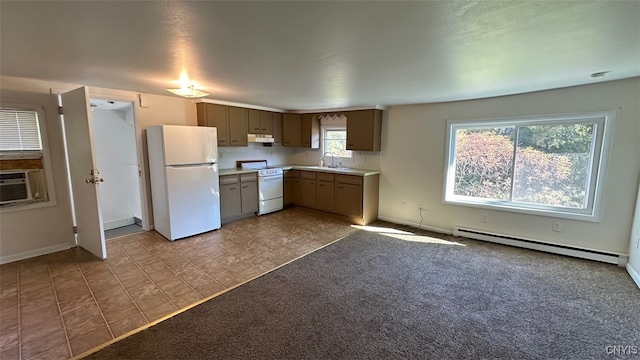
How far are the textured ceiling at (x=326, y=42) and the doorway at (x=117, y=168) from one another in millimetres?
1450

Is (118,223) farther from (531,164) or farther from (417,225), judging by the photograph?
(531,164)

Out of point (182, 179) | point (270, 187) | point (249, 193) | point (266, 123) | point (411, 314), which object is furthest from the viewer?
point (266, 123)

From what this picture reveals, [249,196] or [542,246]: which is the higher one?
[249,196]

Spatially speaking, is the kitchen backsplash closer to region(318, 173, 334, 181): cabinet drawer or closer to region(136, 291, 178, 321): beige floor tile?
region(318, 173, 334, 181): cabinet drawer

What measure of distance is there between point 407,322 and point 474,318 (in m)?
0.58

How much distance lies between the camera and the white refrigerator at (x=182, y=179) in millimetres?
3719

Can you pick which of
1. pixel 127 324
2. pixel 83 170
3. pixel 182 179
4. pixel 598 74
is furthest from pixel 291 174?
pixel 598 74

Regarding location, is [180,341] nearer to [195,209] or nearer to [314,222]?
[195,209]

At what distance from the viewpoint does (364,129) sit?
4816 millimetres

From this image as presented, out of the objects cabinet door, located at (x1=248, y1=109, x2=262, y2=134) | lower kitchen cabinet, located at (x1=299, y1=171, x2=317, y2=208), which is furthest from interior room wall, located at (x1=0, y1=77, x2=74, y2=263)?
lower kitchen cabinet, located at (x1=299, y1=171, x2=317, y2=208)

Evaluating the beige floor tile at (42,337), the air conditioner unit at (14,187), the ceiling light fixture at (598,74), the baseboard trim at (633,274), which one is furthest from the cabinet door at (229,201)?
the baseboard trim at (633,274)

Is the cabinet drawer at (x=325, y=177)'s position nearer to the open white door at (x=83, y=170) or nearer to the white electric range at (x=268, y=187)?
the white electric range at (x=268, y=187)

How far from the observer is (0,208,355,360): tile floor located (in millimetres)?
2012

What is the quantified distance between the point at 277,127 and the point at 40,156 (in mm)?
3602
